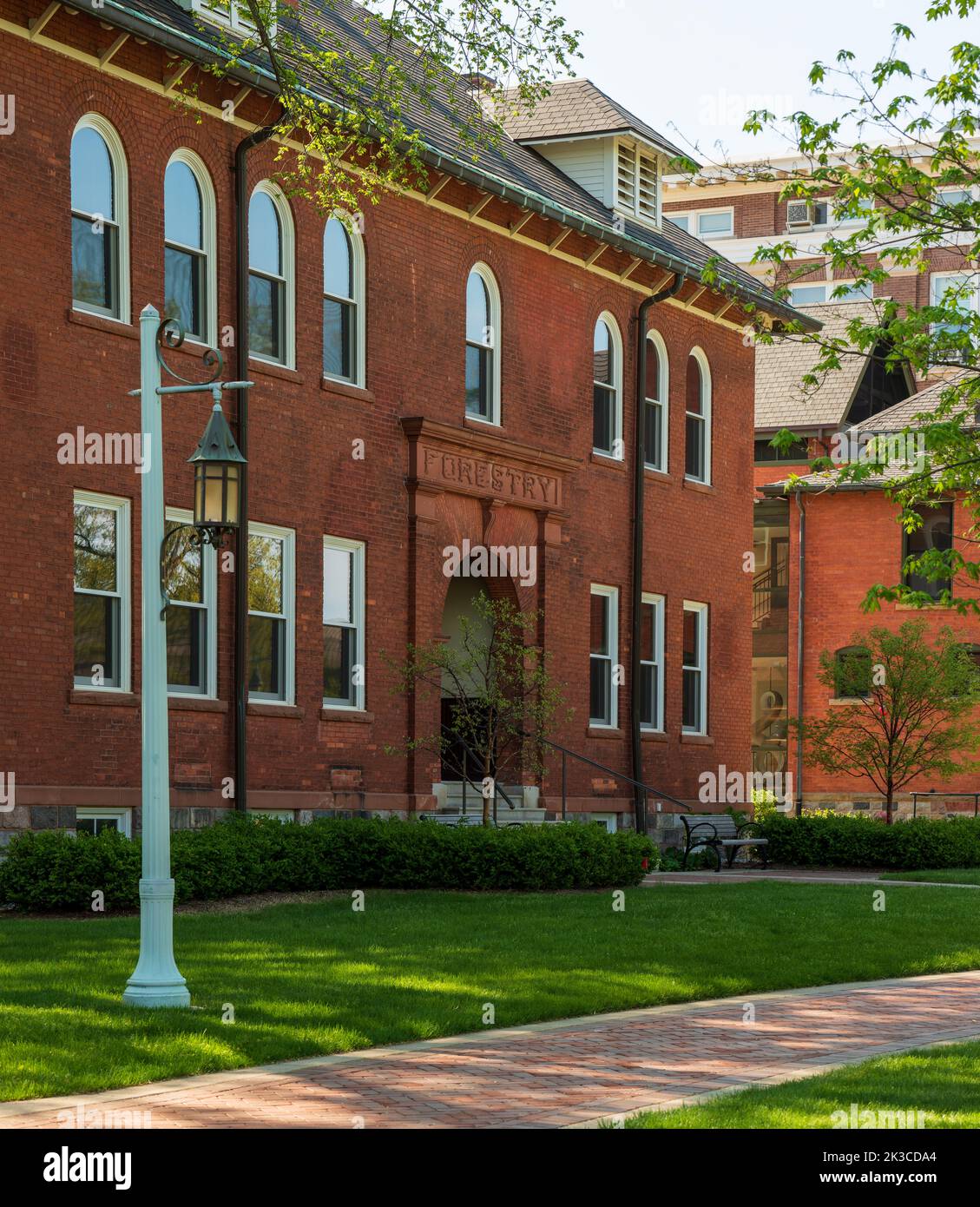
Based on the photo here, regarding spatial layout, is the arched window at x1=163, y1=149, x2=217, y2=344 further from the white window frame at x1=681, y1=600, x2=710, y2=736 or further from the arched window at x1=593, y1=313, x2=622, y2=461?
the white window frame at x1=681, y1=600, x2=710, y2=736

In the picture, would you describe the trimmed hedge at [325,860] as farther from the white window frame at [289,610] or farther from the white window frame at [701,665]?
the white window frame at [701,665]

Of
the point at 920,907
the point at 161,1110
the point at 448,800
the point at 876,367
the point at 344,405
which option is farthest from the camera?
the point at 876,367

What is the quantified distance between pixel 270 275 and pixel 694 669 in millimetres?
11931

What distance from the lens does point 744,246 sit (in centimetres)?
7506

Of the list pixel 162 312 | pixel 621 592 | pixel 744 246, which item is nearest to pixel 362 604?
pixel 162 312

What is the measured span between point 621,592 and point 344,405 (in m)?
7.24

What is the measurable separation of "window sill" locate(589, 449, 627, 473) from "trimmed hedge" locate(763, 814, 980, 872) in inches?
245

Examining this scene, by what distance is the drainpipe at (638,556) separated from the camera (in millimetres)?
27000

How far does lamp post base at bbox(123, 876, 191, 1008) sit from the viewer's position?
10.6m

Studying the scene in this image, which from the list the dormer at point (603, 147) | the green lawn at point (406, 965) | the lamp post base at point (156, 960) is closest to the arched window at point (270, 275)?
the green lawn at point (406, 965)

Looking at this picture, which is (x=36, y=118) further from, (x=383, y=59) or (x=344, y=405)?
(x=344, y=405)

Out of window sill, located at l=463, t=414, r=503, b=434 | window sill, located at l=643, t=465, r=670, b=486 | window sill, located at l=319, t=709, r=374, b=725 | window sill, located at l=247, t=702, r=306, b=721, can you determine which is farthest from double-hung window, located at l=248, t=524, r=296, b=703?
window sill, located at l=643, t=465, r=670, b=486

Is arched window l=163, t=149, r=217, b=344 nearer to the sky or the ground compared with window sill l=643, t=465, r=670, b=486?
nearer to the sky

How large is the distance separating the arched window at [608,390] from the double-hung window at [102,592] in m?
10.4
